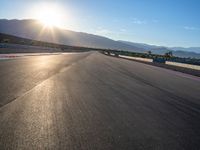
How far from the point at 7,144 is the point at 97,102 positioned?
463 cm

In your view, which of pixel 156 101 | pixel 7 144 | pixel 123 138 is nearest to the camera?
pixel 7 144

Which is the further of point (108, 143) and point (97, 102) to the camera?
point (97, 102)

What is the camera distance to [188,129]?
6539mm

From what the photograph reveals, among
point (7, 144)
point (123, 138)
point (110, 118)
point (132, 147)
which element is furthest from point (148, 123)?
point (7, 144)

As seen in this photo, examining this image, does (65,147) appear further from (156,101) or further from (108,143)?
(156,101)

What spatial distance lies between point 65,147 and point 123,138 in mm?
1143

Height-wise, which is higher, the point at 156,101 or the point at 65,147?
the point at 65,147

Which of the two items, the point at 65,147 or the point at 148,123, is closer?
the point at 65,147

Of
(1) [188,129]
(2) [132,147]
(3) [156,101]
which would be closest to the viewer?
(2) [132,147]

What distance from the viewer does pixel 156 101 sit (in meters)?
10.3

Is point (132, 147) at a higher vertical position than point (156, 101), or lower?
higher

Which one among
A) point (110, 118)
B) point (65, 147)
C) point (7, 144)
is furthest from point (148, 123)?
point (7, 144)

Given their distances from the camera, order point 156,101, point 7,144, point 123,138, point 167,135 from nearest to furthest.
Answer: point 7,144 < point 123,138 < point 167,135 < point 156,101

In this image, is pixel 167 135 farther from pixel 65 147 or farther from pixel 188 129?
pixel 65 147
